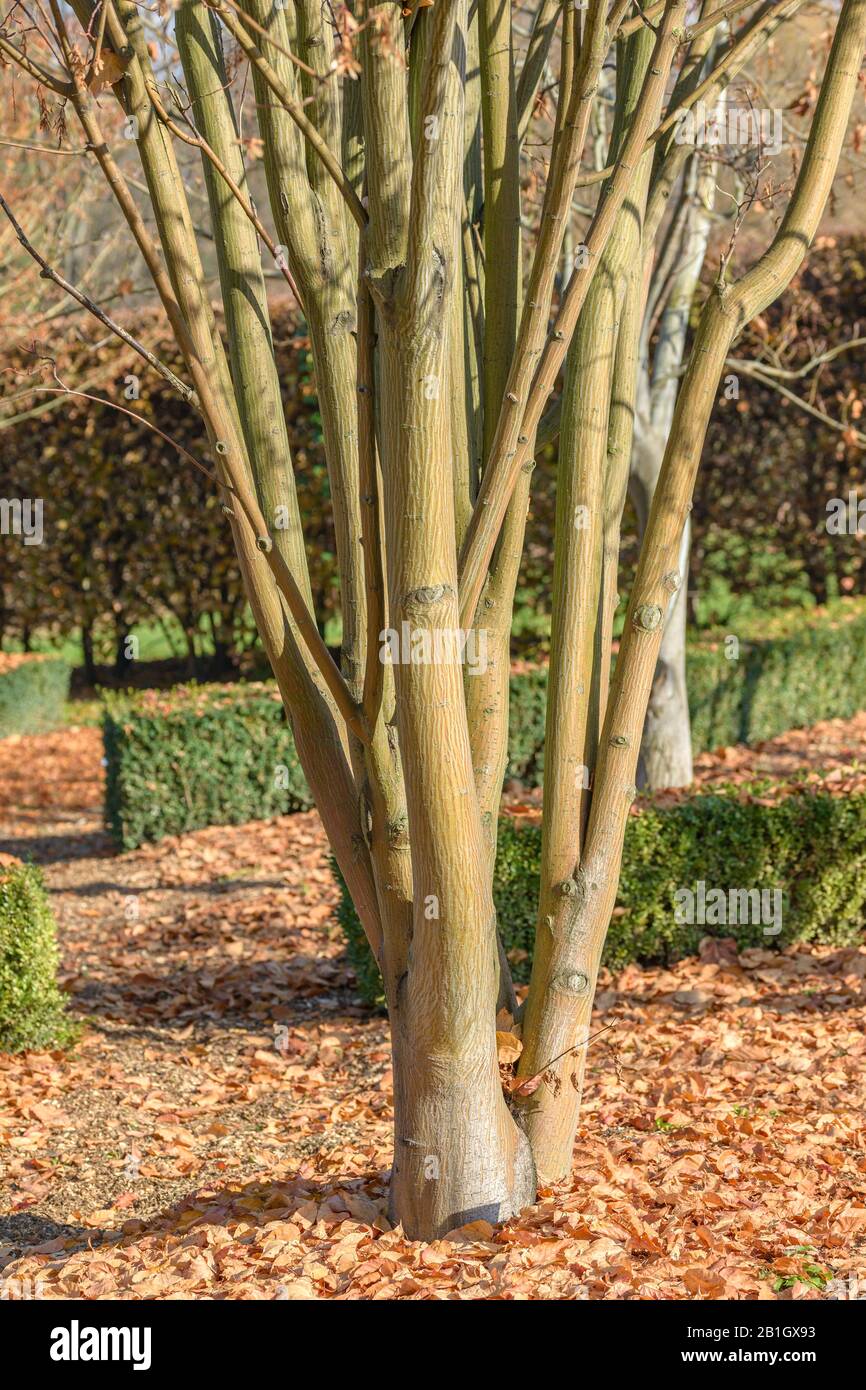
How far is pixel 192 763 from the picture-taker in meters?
8.36

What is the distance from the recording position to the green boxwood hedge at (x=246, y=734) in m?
8.29

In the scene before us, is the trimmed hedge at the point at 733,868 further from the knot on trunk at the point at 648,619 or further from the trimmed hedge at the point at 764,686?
the trimmed hedge at the point at 764,686

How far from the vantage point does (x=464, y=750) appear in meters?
2.67

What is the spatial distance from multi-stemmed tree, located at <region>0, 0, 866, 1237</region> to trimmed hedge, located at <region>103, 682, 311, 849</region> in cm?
515

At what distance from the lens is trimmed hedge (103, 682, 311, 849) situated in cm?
826

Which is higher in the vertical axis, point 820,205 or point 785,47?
point 785,47

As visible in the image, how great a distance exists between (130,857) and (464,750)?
5984 mm

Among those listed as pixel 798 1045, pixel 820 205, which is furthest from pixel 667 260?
pixel 798 1045

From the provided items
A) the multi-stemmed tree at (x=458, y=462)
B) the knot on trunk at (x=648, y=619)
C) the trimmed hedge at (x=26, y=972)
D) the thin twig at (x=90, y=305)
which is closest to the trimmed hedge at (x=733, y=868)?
the trimmed hedge at (x=26, y=972)

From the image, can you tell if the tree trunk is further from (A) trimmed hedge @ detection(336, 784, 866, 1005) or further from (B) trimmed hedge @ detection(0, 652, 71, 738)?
(B) trimmed hedge @ detection(0, 652, 71, 738)

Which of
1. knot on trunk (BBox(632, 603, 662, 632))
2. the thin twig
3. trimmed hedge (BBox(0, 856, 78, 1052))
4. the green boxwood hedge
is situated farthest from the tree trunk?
the thin twig

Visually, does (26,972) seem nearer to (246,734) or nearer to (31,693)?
(246,734)

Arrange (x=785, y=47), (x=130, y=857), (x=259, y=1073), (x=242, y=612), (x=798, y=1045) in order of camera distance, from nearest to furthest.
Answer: (x=798, y=1045), (x=259, y=1073), (x=130, y=857), (x=785, y=47), (x=242, y=612)

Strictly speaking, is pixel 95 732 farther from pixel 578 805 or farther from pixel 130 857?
pixel 578 805
